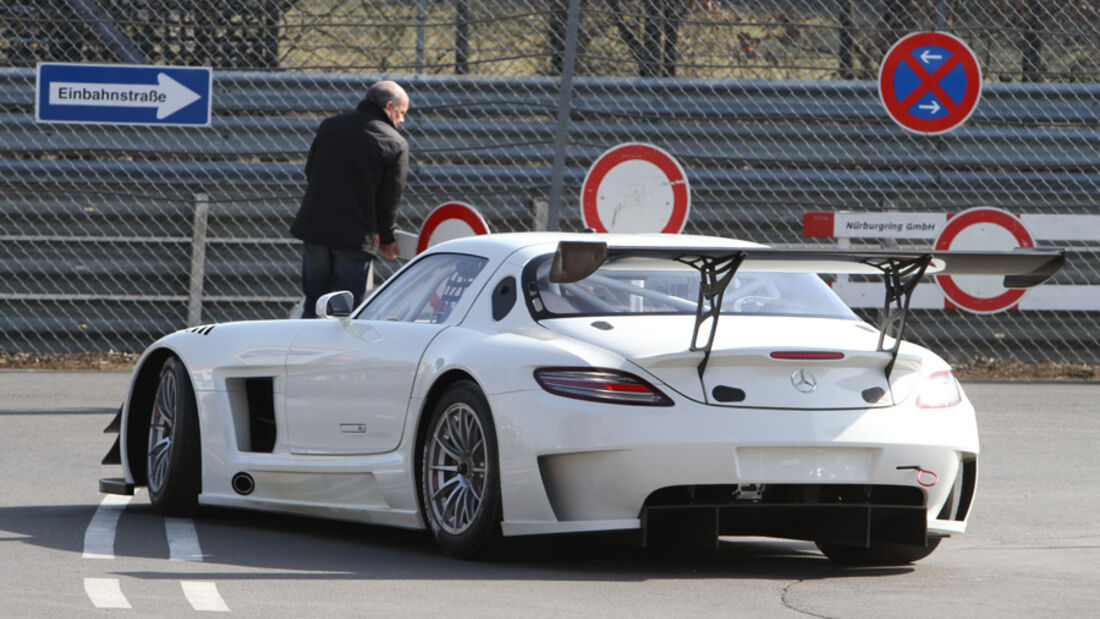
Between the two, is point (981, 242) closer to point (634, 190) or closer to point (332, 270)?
point (634, 190)

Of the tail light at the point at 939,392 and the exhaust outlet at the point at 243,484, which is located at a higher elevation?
the tail light at the point at 939,392

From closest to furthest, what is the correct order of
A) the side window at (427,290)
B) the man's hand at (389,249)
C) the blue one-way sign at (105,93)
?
the side window at (427,290) < the man's hand at (389,249) < the blue one-way sign at (105,93)

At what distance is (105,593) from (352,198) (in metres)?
5.74

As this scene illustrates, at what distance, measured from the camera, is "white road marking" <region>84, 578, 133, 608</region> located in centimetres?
542

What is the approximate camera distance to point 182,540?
23.0ft

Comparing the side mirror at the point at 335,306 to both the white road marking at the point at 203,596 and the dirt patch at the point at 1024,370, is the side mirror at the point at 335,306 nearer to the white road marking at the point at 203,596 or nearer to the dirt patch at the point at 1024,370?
the white road marking at the point at 203,596

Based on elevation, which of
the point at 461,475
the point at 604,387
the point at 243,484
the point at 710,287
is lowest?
the point at 243,484

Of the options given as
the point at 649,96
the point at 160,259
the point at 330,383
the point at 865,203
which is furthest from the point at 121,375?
the point at 330,383

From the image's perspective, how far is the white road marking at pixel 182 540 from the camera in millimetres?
6559

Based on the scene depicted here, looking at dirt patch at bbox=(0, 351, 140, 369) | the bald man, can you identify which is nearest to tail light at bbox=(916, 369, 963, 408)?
the bald man

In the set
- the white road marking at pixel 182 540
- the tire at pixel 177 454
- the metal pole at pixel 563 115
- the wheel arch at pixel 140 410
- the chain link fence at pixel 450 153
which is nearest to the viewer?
the white road marking at pixel 182 540

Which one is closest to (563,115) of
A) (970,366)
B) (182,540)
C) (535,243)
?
(970,366)

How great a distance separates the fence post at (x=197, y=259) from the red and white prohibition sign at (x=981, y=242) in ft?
18.1

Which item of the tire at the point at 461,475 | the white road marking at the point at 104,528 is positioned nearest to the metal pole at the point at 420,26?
the white road marking at the point at 104,528
